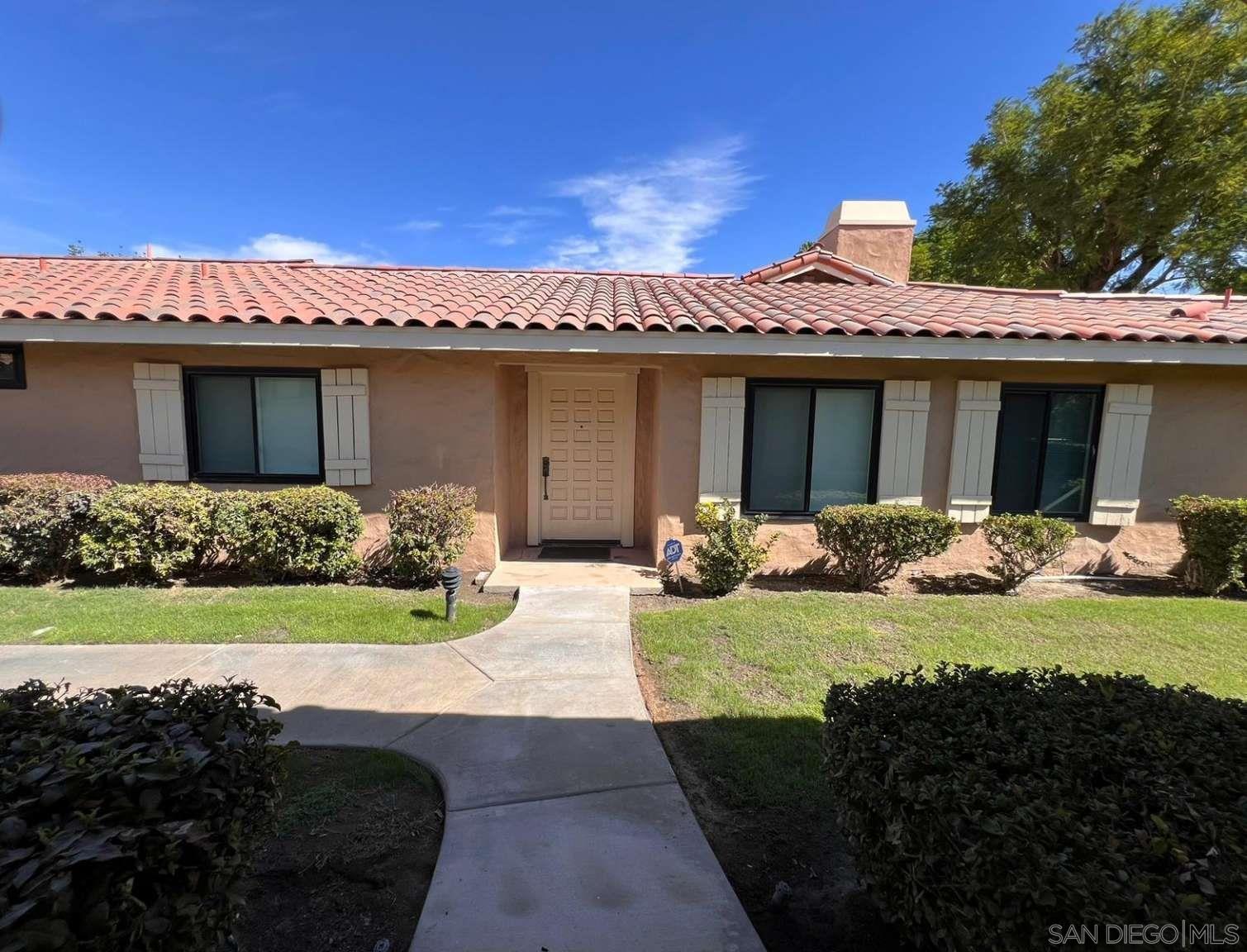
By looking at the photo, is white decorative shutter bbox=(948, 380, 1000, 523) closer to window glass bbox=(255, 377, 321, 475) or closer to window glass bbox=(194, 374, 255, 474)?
window glass bbox=(255, 377, 321, 475)

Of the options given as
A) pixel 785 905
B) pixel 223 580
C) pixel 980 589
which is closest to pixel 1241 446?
pixel 980 589

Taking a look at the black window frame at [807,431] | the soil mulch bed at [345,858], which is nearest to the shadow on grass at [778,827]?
the soil mulch bed at [345,858]

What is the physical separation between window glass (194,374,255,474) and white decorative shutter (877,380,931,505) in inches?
288

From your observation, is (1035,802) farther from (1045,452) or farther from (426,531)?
(1045,452)

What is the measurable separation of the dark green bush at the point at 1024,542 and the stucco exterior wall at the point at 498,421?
562 millimetres

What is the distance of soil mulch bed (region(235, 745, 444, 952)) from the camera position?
2240 mm

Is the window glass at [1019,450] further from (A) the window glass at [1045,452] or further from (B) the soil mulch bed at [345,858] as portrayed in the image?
Answer: (B) the soil mulch bed at [345,858]

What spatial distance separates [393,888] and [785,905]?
1549 millimetres

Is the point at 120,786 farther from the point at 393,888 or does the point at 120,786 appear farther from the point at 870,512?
the point at 870,512

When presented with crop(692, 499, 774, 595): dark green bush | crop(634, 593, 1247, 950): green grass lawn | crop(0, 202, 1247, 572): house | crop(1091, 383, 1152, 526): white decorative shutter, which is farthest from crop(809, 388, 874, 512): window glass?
crop(1091, 383, 1152, 526): white decorative shutter

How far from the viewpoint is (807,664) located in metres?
4.69

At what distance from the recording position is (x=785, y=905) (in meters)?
2.42

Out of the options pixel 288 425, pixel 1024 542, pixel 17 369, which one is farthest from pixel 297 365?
pixel 1024 542

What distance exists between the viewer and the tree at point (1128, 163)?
1736 cm
